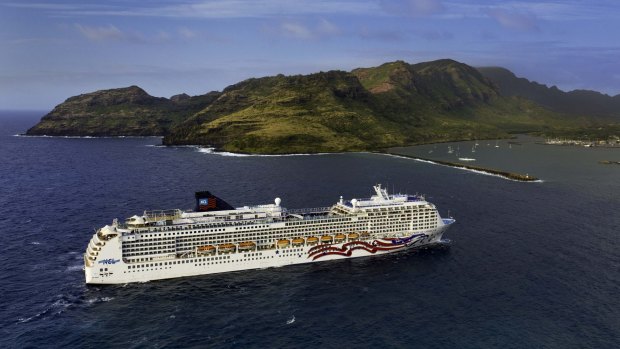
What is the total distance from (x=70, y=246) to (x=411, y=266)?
61.6 m

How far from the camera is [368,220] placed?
87.2 meters

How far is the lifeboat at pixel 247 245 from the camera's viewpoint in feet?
255

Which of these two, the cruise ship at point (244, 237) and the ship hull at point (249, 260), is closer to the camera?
the ship hull at point (249, 260)

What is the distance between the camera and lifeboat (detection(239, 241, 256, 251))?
77.7m

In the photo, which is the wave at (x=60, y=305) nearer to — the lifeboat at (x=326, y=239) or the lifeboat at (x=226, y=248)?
the lifeboat at (x=226, y=248)

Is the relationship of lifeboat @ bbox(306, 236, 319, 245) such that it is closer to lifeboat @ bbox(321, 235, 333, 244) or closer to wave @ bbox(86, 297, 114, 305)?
lifeboat @ bbox(321, 235, 333, 244)

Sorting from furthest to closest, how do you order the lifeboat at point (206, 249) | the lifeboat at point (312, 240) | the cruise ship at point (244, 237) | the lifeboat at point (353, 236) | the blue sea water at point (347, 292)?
1. the lifeboat at point (353, 236)
2. the lifeboat at point (312, 240)
3. the lifeboat at point (206, 249)
4. the cruise ship at point (244, 237)
5. the blue sea water at point (347, 292)

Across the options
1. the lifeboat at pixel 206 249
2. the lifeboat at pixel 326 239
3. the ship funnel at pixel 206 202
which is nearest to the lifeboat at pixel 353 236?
the lifeboat at pixel 326 239

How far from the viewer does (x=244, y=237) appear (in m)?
78.8

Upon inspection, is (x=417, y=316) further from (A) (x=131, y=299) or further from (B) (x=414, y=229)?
(A) (x=131, y=299)

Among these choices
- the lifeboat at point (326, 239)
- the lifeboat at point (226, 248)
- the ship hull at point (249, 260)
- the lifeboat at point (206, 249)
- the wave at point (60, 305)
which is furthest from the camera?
the lifeboat at point (326, 239)

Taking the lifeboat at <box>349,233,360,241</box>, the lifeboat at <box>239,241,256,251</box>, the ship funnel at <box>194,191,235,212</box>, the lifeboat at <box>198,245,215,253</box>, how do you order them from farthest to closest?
the lifeboat at <box>349,233,360,241</box>
the ship funnel at <box>194,191,235,212</box>
the lifeboat at <box>239,241,256,251</box>
the lifeboat at <box>198,245,215,253</box>

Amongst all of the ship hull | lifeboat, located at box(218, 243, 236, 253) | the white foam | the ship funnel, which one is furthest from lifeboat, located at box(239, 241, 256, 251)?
the white foam

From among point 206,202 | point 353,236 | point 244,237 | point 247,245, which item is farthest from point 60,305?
point 353,236
